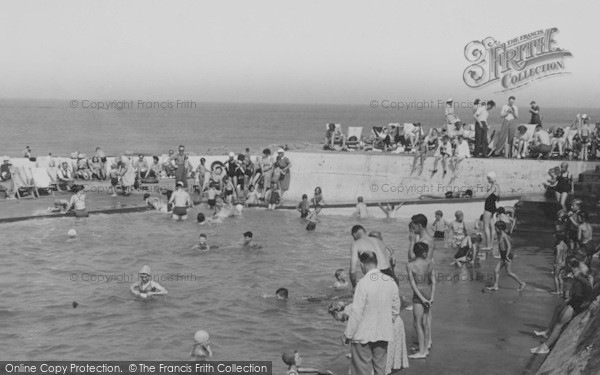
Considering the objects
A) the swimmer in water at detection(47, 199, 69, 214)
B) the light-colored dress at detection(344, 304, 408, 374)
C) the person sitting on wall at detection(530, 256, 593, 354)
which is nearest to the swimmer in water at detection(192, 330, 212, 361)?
the light-colored dress at detection(344, 304, 408, 374)

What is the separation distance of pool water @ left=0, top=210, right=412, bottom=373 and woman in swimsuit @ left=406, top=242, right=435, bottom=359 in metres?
1.44

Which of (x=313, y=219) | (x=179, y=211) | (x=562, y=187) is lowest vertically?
(x=313, y=219)

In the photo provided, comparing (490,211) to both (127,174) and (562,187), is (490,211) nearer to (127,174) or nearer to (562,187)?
(562,187)

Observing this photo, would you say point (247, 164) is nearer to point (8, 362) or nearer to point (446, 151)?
point (446, 151)

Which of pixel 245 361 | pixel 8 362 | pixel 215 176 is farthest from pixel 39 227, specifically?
pixel 245 361

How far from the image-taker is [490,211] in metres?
15.6

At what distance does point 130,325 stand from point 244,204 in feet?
38.5

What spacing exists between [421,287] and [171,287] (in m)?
8.07

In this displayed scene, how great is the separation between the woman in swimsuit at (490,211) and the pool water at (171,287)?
2614mm

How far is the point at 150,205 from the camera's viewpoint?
23.7 meters

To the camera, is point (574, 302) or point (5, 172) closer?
point (574, 302)

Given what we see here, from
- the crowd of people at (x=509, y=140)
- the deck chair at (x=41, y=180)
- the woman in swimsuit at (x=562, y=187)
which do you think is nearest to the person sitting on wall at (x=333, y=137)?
the crowd of people at (x=509, y=140)

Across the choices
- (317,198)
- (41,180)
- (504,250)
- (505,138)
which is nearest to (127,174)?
(41,180)

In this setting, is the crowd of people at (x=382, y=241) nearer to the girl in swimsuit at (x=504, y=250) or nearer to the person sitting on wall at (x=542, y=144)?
the girl in swimsuit at (x=504, y=250)
